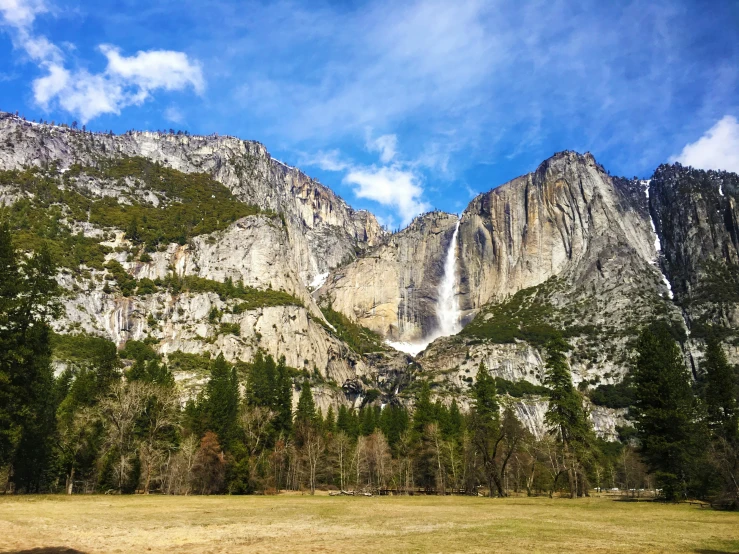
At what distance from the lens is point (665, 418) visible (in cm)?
4528

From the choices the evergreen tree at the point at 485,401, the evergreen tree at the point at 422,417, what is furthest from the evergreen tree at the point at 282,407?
the evergreen tree at the point at 485,401

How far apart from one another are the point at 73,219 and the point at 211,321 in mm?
53931

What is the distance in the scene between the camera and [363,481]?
83.5 meters

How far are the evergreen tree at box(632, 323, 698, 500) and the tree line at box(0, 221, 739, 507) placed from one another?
106mm

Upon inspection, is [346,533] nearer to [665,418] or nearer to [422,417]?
[665,418]

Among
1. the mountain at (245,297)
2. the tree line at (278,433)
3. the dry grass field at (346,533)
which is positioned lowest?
the dry grass field at (346,533)

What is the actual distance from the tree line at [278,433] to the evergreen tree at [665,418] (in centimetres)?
11

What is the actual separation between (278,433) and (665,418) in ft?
173

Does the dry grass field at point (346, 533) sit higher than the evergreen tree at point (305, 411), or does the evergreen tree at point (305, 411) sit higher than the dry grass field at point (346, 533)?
the evergreen tree at point (305, 411)

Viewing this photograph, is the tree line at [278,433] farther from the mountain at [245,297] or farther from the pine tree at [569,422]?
the mountain at [245,297]

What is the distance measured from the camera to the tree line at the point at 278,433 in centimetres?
3784

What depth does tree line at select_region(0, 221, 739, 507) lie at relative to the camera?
37844 mm

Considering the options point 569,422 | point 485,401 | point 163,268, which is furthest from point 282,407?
point 163,268

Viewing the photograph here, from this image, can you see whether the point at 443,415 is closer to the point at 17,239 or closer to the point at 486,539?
the point at 486,539
